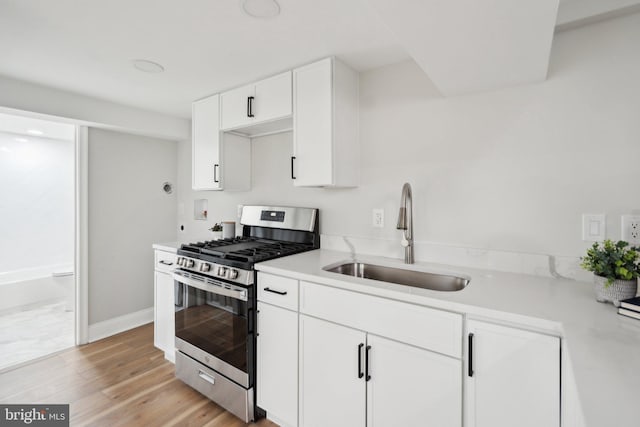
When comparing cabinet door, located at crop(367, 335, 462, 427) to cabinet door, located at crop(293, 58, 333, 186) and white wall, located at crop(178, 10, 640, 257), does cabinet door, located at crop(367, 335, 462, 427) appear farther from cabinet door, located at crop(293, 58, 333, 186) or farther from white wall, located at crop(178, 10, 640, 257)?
cabinet door, located at crop(293, 58, 333, 186)

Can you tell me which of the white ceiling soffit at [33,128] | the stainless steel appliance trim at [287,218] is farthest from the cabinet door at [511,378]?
the white ceiling soffit at [33,128]

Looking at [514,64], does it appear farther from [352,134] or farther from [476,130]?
[352,134]

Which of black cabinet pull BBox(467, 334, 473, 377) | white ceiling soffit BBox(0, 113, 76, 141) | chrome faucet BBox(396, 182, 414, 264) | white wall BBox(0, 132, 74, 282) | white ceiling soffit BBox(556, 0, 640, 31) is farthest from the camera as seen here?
white wall BBox(0, 132, 74, 282)

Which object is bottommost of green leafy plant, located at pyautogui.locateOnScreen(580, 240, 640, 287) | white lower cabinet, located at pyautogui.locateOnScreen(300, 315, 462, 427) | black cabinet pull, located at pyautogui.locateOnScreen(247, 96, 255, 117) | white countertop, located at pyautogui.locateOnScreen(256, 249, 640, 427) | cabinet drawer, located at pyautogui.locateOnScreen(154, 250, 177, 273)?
white lower cabinet, located at pyautogui.locateOnScreen(300, 315, 462, 427)

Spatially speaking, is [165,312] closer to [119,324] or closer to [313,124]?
[119,324]

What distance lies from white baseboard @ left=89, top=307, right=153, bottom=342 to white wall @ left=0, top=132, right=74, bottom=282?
191cm

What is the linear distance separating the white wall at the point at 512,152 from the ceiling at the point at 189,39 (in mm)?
199

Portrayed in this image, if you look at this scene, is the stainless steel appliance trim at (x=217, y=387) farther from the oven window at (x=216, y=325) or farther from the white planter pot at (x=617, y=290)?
the white planter pot at (x=617, y=290)

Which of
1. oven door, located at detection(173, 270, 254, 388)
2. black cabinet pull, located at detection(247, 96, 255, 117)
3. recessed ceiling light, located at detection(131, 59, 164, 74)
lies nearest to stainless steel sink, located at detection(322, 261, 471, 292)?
oven door, located at detection(173, 270, 254, 388)

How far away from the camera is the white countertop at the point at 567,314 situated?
59cm

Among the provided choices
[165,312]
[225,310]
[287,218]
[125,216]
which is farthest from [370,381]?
[125,216]

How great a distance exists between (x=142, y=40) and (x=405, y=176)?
1.72 meters

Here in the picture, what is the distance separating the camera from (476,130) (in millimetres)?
1697

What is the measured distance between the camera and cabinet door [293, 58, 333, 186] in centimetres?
189
